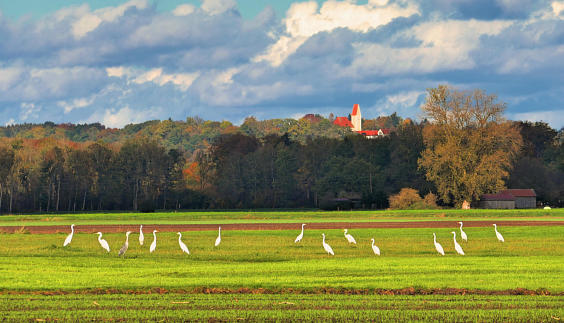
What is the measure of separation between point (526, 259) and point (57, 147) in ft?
360

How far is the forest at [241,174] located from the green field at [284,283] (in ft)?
252

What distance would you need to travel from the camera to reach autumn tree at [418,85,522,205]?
90.9 m

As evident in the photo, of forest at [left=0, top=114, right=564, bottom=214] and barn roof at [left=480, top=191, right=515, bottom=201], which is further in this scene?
forest at [left=0, top=114, right=564, bottom=214]

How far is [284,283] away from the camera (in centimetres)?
2139

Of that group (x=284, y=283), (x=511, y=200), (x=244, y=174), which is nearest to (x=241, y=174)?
(x=244, y=174)

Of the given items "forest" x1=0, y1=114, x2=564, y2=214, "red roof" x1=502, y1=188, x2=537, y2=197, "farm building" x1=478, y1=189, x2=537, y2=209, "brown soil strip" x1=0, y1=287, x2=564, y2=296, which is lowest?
"brown soil strip" x1=0, y1=287, x2=564, y2=296

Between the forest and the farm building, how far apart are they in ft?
7.64

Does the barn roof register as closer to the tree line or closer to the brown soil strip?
the tree line

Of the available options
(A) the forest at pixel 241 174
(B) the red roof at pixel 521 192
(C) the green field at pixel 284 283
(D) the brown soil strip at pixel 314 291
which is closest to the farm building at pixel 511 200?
(B) the red roof at pixel 521 192

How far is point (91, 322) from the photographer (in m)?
15.0

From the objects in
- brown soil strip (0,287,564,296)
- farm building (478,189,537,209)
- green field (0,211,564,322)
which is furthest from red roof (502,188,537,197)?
brown soil strip (0,287,564,296)

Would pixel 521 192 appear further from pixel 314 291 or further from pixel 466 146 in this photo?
pixel 314 291

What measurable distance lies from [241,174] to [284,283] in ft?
363

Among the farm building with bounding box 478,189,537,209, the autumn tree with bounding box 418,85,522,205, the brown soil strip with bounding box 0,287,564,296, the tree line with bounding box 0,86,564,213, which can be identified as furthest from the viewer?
the tree line with bounding box 0,86,564,213
